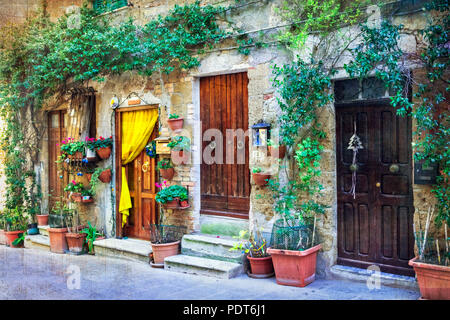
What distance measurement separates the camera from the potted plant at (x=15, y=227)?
8992mm

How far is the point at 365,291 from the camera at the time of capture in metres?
5.10

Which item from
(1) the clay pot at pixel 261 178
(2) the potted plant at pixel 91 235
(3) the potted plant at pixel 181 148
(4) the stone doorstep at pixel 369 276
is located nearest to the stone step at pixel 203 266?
(1) the clay pot at pixel 261 178

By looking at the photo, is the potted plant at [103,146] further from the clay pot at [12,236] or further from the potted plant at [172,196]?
the clay pot at [12,236]

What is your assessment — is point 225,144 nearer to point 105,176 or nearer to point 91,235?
point 105,176

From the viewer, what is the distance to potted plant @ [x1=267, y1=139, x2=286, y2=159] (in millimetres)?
5809

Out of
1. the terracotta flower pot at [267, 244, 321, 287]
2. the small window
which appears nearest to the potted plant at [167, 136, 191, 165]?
the terracotta flower pot at [267, 244, 321, 287]

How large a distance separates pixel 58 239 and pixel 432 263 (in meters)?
6.27

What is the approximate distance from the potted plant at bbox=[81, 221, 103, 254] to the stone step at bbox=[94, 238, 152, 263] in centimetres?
20

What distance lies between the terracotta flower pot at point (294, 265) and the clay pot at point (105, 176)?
379cm

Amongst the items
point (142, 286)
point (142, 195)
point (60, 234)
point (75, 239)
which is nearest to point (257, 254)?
point (142, 286)

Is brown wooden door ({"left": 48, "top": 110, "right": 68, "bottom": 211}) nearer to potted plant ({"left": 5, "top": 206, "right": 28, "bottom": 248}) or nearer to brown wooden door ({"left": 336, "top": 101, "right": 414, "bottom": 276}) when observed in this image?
potted plant ({"left": 5, "top": 206, "right": 28, "bottom": 248})

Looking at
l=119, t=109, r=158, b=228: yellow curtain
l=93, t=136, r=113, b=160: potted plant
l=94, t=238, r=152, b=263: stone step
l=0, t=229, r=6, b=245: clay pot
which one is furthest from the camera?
l=0, t=229, r=6, b=245: clay pot

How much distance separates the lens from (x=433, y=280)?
14.6 feet
